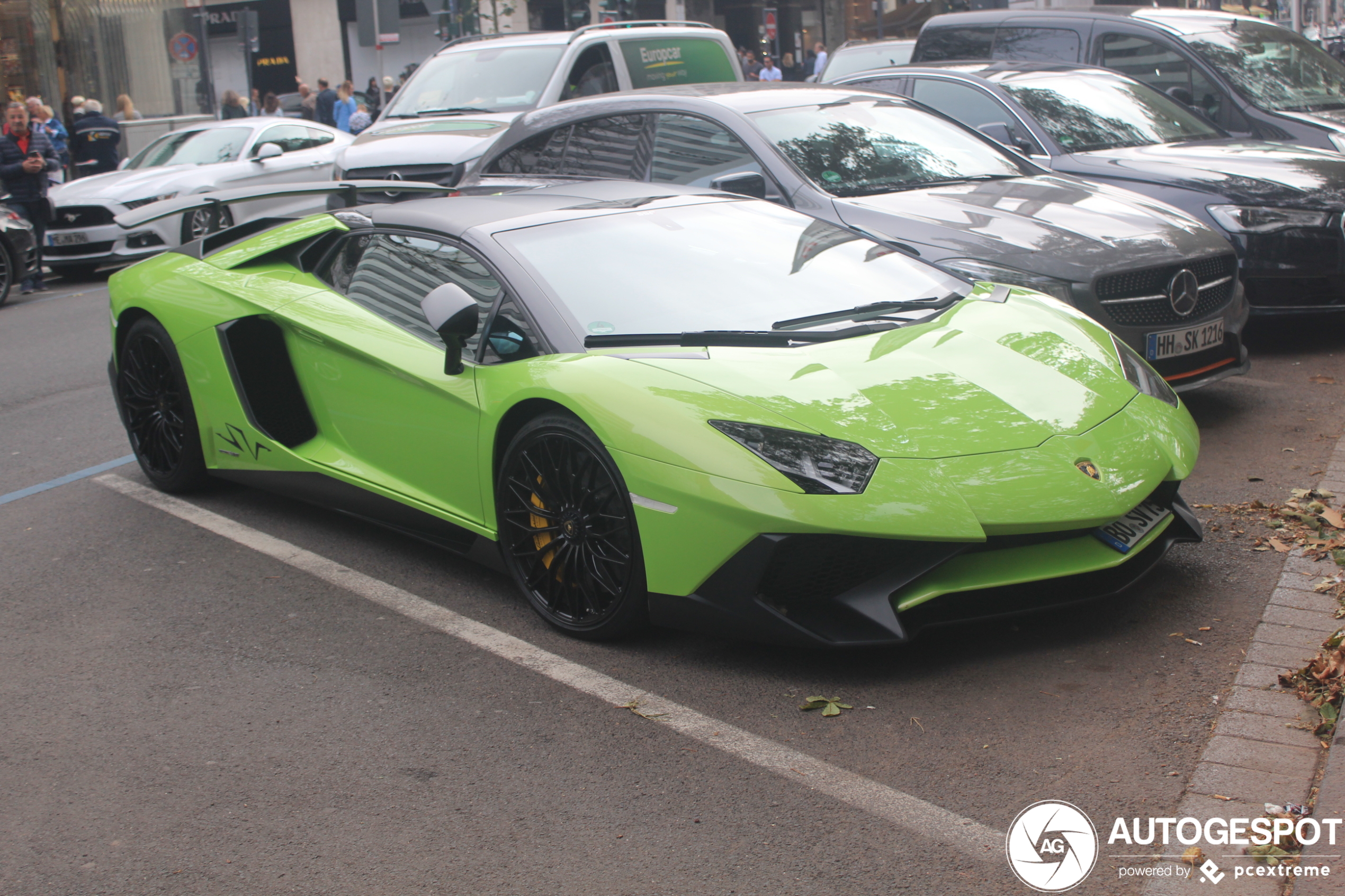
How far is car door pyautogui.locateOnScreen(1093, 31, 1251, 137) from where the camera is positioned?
9.61m

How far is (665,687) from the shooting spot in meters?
3.72

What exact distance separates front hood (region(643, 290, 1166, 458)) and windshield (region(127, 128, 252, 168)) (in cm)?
1257

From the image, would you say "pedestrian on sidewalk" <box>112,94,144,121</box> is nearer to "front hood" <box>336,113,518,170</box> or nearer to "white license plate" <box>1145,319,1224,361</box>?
"front hood" <box>336,113,518,170</box>

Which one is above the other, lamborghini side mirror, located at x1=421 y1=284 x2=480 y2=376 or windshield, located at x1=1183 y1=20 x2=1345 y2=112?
windshield, located at x1=1183 y1=20 x2=1345 y2=112

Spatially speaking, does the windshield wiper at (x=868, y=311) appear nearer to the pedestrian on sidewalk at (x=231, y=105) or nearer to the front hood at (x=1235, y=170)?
the front hood at (x=1235, y=170)

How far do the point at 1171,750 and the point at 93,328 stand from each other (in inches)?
393

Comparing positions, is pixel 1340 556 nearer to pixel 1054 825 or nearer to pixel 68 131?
pixel 1054 825

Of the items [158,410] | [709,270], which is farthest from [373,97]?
[709,270]

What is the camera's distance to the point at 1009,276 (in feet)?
19.1

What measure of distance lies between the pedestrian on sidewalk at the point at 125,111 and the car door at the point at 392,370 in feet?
56.0

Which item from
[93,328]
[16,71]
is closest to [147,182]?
[93,328]

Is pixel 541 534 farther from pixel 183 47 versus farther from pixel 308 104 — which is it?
pixel 183 47

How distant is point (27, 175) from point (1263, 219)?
38.1ft
